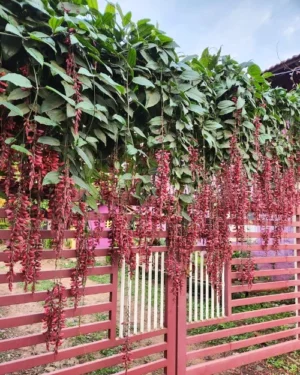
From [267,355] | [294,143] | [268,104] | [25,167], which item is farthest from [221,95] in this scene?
[267,355]

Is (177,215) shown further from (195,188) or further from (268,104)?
(268,104)

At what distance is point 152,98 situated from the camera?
5.38ft

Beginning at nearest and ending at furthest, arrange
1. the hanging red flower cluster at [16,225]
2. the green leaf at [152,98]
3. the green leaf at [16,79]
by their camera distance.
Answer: the green leaf at [16,79] → the hanging red flower cluster at [16,225] → the green leaf at [152,98]

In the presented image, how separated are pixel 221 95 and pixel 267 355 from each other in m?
2.17

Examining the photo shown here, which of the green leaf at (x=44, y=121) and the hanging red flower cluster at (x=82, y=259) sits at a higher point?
the green leaf at (x=44, y=121)

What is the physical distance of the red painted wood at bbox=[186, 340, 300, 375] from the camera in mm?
2188

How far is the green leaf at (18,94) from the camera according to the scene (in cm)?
118

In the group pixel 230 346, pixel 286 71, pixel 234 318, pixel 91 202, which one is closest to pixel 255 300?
pixel 234 318

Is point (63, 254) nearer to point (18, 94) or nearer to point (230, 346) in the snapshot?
point (18, 94)

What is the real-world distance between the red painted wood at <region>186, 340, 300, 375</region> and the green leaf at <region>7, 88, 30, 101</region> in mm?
1985

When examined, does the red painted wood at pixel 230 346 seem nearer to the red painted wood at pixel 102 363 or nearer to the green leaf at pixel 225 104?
the red painted wood at pixel 102 363

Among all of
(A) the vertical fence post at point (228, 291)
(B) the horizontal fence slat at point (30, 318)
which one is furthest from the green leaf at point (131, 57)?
(A) the vertical fence post at point (228, 291)

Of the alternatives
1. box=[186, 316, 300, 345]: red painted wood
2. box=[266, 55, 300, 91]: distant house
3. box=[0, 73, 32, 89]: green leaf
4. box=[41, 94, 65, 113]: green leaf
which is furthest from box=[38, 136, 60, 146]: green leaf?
box=[266, 55, 300, 91]: distant house

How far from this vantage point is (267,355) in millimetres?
2627
